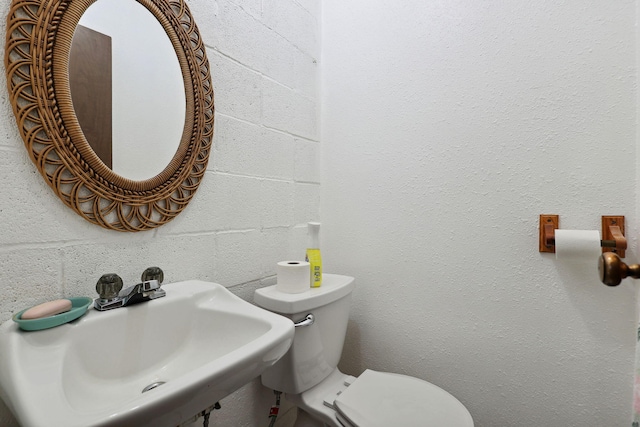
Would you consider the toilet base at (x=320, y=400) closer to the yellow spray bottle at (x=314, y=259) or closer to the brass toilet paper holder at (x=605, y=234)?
the yellow spray bottle at (x=314, y=259)

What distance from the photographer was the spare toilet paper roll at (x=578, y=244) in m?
0.98

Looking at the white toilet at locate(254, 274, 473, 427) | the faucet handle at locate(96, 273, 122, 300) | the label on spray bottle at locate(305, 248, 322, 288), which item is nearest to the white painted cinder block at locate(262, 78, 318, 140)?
the label on spray bottle at locate(305, 248, 322, 288)

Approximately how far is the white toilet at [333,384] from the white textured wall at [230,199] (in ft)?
0.64

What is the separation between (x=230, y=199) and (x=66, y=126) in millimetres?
490

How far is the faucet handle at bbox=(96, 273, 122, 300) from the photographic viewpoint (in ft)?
2.39

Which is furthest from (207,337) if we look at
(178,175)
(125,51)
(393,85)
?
(393,85)

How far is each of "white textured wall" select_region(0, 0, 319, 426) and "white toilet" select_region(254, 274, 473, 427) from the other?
0.64 ft

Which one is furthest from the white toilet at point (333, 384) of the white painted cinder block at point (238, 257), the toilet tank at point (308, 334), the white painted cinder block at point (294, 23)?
the white painted cinder block at point (294, 23)

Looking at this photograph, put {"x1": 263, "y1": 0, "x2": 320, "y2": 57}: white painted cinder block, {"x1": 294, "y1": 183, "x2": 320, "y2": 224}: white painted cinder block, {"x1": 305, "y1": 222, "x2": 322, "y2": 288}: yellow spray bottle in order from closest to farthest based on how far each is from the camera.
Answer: {"x1": 305, "y1": 222, "x2": 322, "y2": 288}: yellow spray bottle → {"x1": 263, "y1": 0, "x2": 320, "y2": 57}: white painted cinder block → {"x1": 294, "y1": 183, "x2": 320, "y2": 224}: white painted cinder block

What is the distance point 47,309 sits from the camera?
64cm

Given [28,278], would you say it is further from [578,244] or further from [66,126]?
[578,244]

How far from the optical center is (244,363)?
1.95 ft

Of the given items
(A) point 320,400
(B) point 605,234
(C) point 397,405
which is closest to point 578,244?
(B) point 605,234

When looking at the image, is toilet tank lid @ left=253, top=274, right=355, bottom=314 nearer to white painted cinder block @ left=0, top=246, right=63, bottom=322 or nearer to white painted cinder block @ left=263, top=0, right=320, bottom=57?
white painted cinder block @ left=0, top=246, right=63, bottom=322
